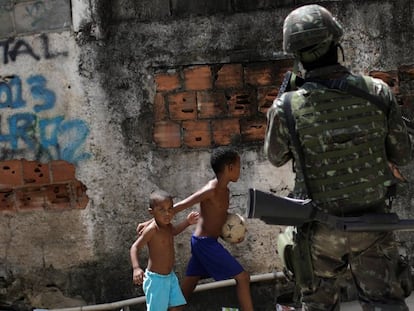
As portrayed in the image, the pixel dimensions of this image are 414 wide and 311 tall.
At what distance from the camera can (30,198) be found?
5.16m

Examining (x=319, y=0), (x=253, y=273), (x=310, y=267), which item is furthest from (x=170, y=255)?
(x=319, y=0)

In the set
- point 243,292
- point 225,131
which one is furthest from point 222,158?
point 243,292

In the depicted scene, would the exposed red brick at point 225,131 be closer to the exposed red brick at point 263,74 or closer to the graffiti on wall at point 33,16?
the exposed red brick at point 263,74

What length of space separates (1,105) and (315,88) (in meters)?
2.69

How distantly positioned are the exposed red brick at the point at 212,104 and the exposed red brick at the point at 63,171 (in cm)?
102

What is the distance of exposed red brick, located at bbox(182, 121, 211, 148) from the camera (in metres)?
4.95

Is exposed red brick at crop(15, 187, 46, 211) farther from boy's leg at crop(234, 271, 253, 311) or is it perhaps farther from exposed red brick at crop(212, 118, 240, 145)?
Result: boy's leg at crop(234, 271, 253, 311)

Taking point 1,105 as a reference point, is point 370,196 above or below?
below

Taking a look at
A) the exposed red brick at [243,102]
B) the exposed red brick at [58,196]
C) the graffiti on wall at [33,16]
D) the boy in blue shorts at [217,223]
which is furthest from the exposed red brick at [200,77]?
the exposed red brick at [58,196]

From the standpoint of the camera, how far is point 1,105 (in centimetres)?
518

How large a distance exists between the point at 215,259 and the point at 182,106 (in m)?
1.10

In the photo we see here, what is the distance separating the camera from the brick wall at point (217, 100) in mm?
4898

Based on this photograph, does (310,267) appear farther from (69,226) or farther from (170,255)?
(69,226)

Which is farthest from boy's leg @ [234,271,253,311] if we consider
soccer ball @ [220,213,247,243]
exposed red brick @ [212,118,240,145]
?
exposed red brick @ [212,118,240,145]
